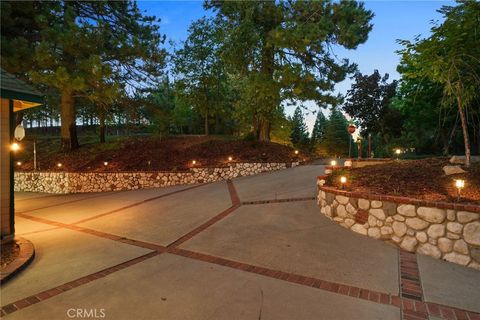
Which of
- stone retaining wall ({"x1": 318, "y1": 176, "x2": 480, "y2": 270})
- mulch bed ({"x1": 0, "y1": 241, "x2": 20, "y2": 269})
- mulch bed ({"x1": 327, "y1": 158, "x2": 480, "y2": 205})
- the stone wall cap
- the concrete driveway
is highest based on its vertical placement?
mulch bed ({"x1": 327, "y1": 158, "x2": 480, "y2": 205})

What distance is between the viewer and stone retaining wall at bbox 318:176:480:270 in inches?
152

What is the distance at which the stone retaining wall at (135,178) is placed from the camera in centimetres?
1212

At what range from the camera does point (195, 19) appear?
55.8 feet

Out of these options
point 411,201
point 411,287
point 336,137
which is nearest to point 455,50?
point 411,201

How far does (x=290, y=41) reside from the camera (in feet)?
34.7

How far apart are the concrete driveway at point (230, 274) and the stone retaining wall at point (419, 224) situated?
0.21 meters

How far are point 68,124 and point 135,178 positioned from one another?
6.60 metres

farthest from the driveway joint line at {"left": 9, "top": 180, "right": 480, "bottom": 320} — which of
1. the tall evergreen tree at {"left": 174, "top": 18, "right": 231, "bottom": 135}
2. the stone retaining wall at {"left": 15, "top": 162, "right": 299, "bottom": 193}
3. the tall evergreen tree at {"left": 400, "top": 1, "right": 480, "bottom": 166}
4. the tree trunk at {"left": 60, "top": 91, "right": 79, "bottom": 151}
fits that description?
the tall evergreen tree at {"left": 174, "top": 18, "right": 231, "bottom": 135}

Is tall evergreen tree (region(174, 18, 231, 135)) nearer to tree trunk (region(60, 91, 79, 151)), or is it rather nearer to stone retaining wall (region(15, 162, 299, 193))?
tree trunk (region(60, 91, 79, 151))

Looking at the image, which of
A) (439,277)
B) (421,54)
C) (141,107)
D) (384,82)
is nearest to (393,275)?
(439,277)

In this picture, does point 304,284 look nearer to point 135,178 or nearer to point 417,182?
point 417,182

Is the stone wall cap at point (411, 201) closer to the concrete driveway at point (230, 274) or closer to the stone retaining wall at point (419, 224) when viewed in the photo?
the stone retaining wall at point (419, 224)

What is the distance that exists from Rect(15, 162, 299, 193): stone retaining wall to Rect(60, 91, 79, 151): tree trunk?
2728mm

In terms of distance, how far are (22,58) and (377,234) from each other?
13161 mm
